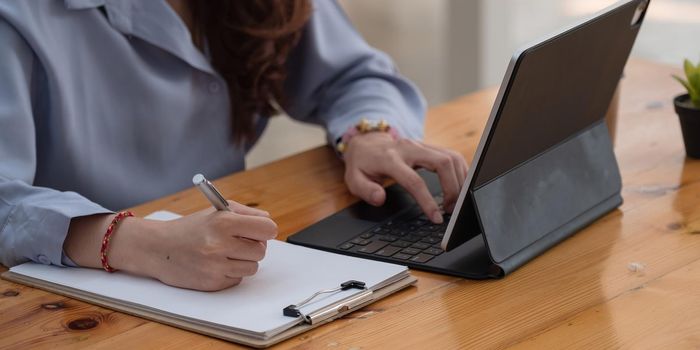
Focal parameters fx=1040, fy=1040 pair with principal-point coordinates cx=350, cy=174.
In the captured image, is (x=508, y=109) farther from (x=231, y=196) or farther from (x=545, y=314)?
(x=231, y=196)

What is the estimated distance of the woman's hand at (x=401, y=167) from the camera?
134 centimetres

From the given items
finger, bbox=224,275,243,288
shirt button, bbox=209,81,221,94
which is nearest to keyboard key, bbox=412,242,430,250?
finger, bbox=224,275,243,288

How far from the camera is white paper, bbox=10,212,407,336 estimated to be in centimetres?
103

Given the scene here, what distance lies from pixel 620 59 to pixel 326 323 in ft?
1.80

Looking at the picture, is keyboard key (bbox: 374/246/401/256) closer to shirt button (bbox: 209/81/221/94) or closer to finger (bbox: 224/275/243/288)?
finger (bbox: 224/275/243/288)

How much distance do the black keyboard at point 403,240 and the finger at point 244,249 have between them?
0.14m

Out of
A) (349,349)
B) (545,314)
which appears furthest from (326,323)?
(545,314)

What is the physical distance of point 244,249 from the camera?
43.7 inches

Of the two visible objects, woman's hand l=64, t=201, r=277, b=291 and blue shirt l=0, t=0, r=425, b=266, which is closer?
woman's hand l=64, t=201, r=277, b=291

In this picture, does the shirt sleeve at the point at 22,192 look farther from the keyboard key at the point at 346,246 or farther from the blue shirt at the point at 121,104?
the keyboard key at the point at 346,246

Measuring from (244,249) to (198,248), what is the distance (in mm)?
49

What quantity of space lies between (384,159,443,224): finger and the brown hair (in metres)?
0.40

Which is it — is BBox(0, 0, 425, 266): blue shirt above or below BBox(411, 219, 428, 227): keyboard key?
above

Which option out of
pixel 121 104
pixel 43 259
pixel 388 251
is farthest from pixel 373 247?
pixel 121 104
